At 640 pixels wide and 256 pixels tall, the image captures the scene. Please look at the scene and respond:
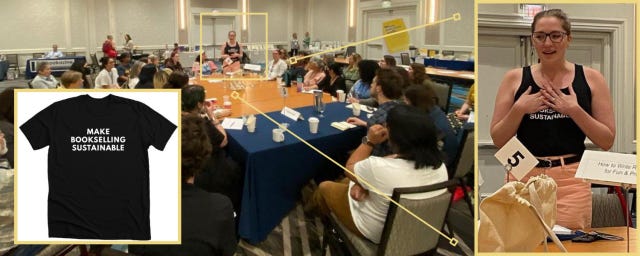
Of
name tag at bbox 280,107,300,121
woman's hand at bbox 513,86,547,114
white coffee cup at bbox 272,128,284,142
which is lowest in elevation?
white coffee cup at bbox 272,128,284,142

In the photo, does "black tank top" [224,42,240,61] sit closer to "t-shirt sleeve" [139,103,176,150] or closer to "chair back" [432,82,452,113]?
"t-shirt sleeve" [139,103,176,150]

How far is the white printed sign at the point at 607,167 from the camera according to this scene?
955 millimetres

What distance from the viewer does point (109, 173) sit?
3.62ft

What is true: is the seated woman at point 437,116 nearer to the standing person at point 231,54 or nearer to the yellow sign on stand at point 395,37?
the yellow sign on stand at point 395,37

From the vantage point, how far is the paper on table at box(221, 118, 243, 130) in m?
1.47

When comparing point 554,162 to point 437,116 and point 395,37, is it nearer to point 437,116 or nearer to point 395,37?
point 437,116

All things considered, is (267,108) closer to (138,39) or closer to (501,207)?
(138,39)

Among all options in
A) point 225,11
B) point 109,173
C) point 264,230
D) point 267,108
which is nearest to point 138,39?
point 225,11

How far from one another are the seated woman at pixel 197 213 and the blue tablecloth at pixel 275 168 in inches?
4.7

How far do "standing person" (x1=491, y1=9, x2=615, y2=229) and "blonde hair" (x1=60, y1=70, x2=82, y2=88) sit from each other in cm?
110

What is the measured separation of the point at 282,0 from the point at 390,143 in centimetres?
53

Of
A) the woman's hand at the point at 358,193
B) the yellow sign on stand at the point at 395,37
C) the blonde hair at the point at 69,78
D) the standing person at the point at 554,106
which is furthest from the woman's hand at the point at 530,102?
the blonde hair at the point at 69,78

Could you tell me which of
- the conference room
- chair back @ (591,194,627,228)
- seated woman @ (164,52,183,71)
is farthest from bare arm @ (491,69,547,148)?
seated woman @ (164,52,183,71)

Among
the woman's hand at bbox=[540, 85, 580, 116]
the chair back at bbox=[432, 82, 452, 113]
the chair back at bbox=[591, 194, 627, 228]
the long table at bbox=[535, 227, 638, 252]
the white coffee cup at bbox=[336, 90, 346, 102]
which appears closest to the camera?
the woman's hand at bbox=[540, 85, 580, 116]
